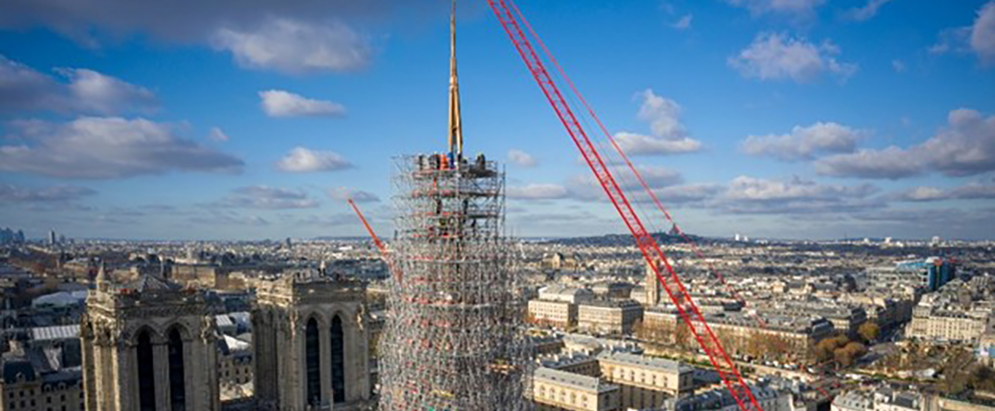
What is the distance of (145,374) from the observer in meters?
39.5

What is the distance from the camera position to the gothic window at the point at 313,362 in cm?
4600

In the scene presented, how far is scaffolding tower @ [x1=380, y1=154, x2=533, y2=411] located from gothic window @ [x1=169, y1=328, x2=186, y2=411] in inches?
591

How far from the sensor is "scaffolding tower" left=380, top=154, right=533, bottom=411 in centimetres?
3206

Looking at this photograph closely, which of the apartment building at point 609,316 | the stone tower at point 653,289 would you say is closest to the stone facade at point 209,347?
the apartment building at point 609,316

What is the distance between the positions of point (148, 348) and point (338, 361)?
1264 centimetres

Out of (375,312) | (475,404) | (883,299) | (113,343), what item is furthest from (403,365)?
(883,299)

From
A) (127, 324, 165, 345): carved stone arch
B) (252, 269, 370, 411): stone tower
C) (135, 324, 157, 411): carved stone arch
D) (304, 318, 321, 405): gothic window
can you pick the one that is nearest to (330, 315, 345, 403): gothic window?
(252, 269, 370, 411): stone tower

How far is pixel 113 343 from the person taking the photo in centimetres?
3734

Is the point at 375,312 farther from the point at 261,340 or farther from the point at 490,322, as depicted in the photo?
the point at 490,322

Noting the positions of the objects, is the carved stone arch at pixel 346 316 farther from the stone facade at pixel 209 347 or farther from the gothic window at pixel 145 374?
the gothic window at pixel 145 374

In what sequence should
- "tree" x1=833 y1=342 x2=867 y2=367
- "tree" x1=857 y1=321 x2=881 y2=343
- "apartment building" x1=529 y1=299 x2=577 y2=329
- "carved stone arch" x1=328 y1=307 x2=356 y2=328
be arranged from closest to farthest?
"carved stone arch" x1=328 y1=307 x2=356 y2=328, "tree" x1=833 y1=342 x2=867 y2=367, "tree" x1=857 y1=321 x2=881 y2=343, "apartment building" x1=529 y1=299 x2=577 y2=329

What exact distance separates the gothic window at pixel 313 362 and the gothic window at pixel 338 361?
45.6 inches

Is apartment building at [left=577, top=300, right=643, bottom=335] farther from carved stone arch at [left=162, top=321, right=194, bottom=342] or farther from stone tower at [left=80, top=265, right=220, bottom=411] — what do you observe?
carved stone arch at [left=162, top=321, right=194, bottom=342]

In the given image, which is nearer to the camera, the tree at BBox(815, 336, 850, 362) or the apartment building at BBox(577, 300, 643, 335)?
the tree at BBox(815, 336, 850, 362)
